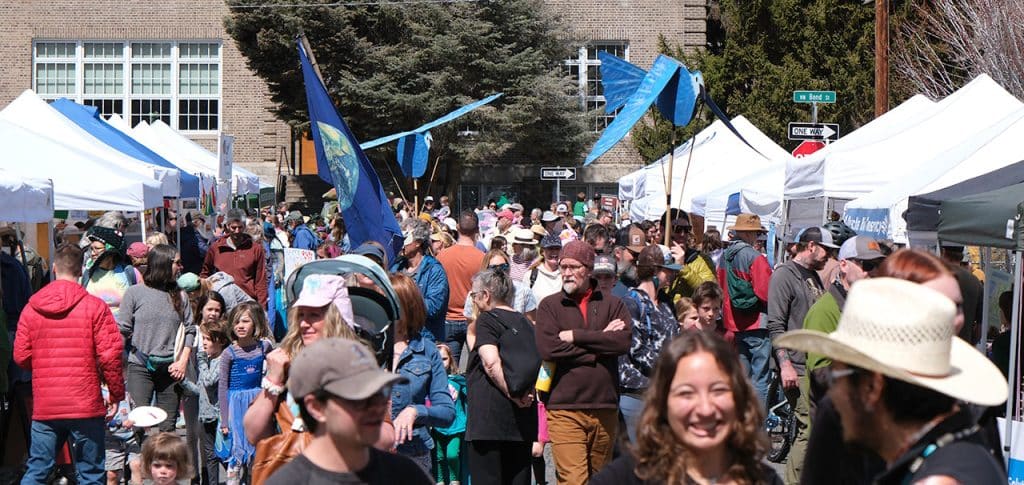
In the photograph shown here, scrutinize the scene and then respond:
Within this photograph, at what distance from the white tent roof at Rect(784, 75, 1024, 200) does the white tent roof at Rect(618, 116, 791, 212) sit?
841 centimetres

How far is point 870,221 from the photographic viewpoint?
1083 cm

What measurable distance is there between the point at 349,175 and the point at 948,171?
4.96m

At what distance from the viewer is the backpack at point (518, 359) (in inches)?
265

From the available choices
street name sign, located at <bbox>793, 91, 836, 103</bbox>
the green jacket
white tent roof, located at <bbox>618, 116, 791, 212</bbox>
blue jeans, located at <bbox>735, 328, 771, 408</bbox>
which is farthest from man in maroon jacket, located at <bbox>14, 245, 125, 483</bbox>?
white tent roof, located at <bbox>618, 116, 791, 212</bbox>

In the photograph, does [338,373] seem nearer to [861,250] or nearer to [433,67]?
[861,250]

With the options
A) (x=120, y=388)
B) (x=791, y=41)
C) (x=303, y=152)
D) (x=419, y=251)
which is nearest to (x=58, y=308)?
(x=120, y=388)

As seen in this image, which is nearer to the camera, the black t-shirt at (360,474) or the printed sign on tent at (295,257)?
the black t-shirt at (360,474)

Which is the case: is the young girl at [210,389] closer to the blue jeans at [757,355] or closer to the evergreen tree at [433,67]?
the blue jeans at [757,355]

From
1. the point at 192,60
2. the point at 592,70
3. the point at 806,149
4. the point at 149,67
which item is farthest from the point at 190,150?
the point at 592,70

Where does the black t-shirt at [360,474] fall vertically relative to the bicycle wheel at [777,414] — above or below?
above

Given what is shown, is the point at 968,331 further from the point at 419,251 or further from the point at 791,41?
the point at 791,41

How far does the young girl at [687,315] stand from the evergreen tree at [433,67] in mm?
27999

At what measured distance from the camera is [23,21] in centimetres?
4103

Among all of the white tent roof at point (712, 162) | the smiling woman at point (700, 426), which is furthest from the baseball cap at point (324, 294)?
the white tent roof at point (712, 162)
